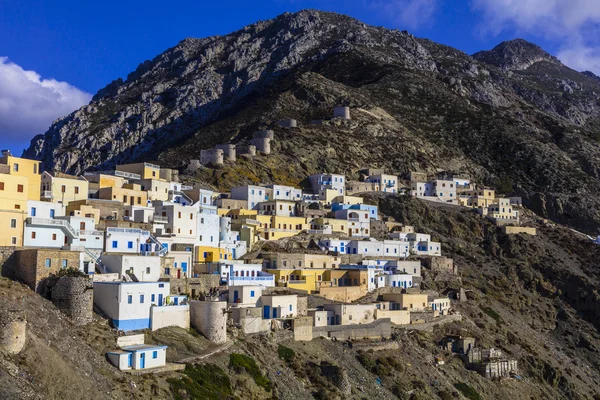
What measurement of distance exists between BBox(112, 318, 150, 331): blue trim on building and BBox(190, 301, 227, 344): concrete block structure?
3.61 meters

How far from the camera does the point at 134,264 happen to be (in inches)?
1815

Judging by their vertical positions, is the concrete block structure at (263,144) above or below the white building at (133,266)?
above

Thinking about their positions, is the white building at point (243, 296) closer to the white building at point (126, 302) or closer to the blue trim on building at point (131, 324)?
the white building at point (126, 302)

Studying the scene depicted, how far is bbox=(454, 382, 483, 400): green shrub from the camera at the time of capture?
59188mm

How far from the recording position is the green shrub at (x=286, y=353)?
159 ft

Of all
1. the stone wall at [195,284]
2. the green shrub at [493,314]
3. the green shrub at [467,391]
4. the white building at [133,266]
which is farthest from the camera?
the green shrub at [493,314]

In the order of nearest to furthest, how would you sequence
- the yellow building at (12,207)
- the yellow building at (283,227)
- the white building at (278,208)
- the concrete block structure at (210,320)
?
the yellow building at (12,207) → the concrete block structure at (210,320) → the yellow building at (283,227) → the white building at (278,208)

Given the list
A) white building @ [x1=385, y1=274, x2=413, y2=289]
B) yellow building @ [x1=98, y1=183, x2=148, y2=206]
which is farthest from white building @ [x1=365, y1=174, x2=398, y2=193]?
yellow building @ [x1=98, y1=183, x2=148, y2=206]

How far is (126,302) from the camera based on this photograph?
41000mm

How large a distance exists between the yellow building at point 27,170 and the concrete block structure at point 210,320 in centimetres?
1356

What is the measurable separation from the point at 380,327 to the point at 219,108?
376 feet

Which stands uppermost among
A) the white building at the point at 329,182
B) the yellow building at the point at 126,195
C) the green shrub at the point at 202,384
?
the white building at the point at 329,182

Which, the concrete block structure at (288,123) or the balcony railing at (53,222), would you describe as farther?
the concrete block structure at (288,123)

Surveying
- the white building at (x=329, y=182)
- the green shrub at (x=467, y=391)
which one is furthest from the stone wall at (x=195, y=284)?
the white building at (x=329, y=182)
